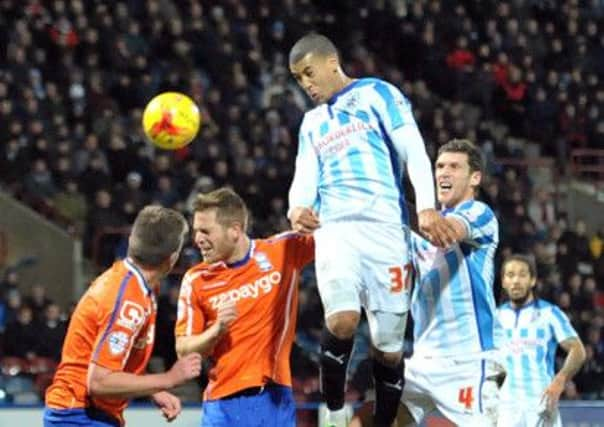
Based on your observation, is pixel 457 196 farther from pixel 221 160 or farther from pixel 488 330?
pixel 221 160

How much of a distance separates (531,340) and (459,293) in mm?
3135

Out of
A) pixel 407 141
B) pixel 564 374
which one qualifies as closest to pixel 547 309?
pixel 564 374

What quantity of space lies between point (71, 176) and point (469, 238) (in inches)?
358

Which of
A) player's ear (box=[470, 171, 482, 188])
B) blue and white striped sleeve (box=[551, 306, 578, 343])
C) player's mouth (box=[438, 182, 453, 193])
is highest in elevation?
player's ear (box=[470, 171, 482, 188])

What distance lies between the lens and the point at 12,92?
17.0 m

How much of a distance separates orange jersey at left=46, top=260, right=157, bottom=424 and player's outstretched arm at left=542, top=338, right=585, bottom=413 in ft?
13.4

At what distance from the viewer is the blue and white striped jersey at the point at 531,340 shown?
11.2m

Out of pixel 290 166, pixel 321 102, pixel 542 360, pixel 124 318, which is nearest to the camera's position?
pixel 124 318

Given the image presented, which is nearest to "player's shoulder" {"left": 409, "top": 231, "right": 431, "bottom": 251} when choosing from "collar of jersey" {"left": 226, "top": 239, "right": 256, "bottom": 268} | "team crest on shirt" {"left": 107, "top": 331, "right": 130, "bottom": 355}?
"collar of jersey" {"left": 226, "top": 239, "right": 256, "bottom": 268}

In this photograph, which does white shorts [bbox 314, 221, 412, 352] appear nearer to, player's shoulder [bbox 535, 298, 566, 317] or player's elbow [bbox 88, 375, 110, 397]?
player's elbow [bbox 88, 375, 110, 397]

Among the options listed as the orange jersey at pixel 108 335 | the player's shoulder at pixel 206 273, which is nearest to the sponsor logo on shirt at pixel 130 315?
the orange jersey at pixel 108 335

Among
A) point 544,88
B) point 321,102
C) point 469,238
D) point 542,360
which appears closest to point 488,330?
point 469,238

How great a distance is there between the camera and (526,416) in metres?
11.0

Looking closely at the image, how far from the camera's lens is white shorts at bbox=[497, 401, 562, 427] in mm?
10695
